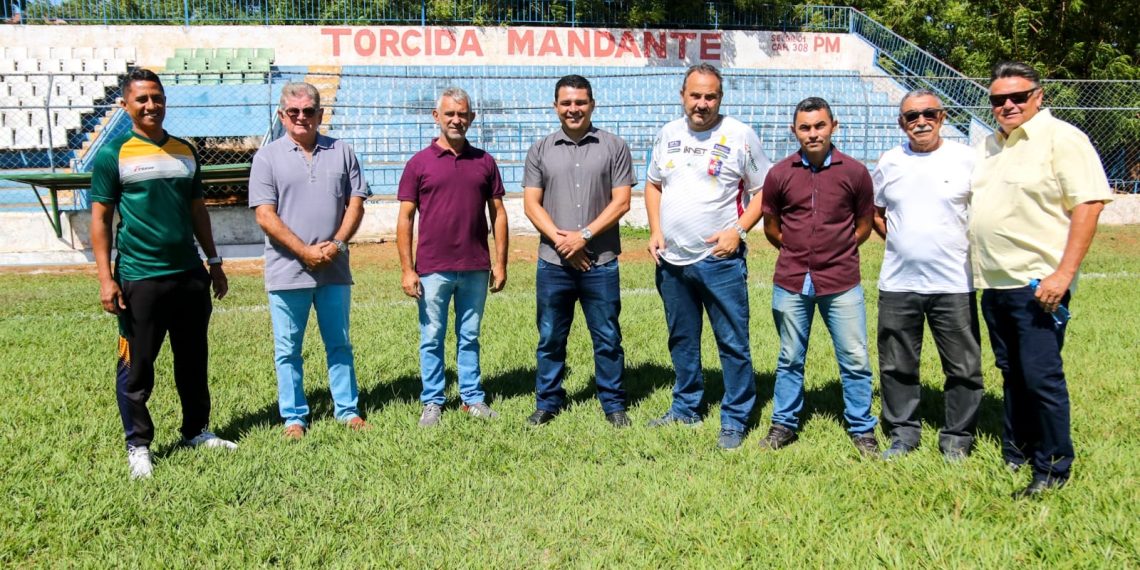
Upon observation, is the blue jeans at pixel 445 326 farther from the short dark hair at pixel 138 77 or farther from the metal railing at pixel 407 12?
the metal railing at pixel 407 12

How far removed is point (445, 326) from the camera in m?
4.89

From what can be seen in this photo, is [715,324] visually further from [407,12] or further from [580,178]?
[407,12]

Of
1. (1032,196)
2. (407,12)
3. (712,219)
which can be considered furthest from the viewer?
(407,12)

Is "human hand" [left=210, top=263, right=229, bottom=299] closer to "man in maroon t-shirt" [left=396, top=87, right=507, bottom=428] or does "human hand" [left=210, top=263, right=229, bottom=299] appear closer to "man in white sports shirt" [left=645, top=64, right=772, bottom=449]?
"man in maroon t-shirt" [left=396, top=87, right=507, bottom=428]

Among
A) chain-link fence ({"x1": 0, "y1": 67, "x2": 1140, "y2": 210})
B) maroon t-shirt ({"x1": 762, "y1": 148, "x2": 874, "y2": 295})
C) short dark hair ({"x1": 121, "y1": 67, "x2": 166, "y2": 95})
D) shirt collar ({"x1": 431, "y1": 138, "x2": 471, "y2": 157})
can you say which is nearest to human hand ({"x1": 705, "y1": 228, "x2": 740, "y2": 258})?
maroon t-shirt ({"x1": 762, "y1": 148, "x2": 874, "y2": 295})

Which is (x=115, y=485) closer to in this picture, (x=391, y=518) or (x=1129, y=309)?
(x=391, y=518)

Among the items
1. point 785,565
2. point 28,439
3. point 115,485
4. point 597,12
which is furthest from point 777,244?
point 597,12

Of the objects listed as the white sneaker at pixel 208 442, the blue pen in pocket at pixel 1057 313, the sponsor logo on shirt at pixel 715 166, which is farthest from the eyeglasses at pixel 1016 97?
the white sneaker at pixel 208 442

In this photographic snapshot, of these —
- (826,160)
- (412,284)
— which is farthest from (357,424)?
(826,160)

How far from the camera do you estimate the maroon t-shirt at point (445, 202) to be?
4.68m

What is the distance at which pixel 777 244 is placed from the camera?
4312 mm

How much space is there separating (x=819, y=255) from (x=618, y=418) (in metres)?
1.48

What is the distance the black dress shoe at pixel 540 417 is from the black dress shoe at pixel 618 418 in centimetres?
34

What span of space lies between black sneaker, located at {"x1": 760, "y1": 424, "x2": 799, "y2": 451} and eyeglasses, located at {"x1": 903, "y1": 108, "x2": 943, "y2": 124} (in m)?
1.66
